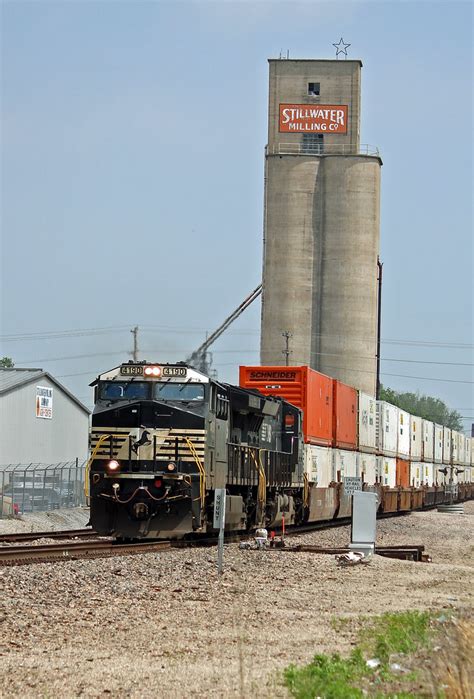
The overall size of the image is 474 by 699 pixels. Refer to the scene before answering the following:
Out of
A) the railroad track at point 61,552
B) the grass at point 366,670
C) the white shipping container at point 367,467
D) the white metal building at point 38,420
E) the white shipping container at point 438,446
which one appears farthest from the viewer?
the white metal building at point 38,420

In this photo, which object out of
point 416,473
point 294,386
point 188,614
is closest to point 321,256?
point 416,473

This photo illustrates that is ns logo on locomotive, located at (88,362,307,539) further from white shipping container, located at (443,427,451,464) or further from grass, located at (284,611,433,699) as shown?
white shipping container, located at (443,427,451,464)

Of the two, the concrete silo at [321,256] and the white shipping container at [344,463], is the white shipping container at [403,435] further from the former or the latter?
the concrete silo at [321,256]

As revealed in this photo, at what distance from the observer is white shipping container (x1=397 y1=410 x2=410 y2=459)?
47062 millimetres

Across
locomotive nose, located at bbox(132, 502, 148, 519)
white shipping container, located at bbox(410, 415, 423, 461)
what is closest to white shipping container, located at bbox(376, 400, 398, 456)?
white shipping container, located at bbox(410, 415, 423, 461)

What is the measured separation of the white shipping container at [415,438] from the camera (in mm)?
50469

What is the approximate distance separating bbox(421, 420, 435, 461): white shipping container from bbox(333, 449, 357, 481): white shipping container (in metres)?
16.1

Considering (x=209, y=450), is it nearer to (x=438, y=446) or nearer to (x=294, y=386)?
(x=294, y=386)

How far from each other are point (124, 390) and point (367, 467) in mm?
20443

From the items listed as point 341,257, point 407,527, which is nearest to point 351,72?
point 341,257

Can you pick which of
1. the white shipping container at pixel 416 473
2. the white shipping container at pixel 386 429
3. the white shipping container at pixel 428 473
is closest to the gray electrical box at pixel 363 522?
the white shipping container at pixel 386 429

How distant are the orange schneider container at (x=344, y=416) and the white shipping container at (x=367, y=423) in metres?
0.95

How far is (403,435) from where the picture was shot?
48.1m

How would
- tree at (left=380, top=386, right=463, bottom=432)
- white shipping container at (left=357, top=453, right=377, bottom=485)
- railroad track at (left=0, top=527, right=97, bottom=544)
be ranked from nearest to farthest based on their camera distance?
railroad track at (left=0, top=527, right=97, bottom=544) < white shipping container at (left=357, top=453, right=377, bottom=485) < tree at (left=380, top=386, right=463, bottom=432)
